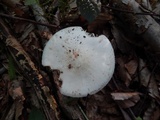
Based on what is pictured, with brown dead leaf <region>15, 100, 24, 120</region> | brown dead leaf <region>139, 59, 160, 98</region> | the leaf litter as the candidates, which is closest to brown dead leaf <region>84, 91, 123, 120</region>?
the leaf litter

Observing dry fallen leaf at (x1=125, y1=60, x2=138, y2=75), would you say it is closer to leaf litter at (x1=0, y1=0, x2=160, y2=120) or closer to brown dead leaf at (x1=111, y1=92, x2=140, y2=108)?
leaf litter at (x1=0, y1=0, x2=160, y2=120)

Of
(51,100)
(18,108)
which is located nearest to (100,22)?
(51,100)

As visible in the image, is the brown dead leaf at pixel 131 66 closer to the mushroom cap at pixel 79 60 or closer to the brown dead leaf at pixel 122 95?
the brown dead leaf at pixel 122 95

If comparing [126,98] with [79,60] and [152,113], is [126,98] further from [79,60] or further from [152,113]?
[79,60]

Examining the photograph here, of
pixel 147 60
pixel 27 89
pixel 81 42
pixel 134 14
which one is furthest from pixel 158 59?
pixel 27 89

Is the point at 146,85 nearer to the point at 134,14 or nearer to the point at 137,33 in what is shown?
the point at 137,33

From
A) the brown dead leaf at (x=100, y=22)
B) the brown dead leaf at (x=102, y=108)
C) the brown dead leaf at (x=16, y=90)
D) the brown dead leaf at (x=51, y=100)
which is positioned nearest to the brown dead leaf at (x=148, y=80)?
the brown dead leaf at (x=102, y=108)
